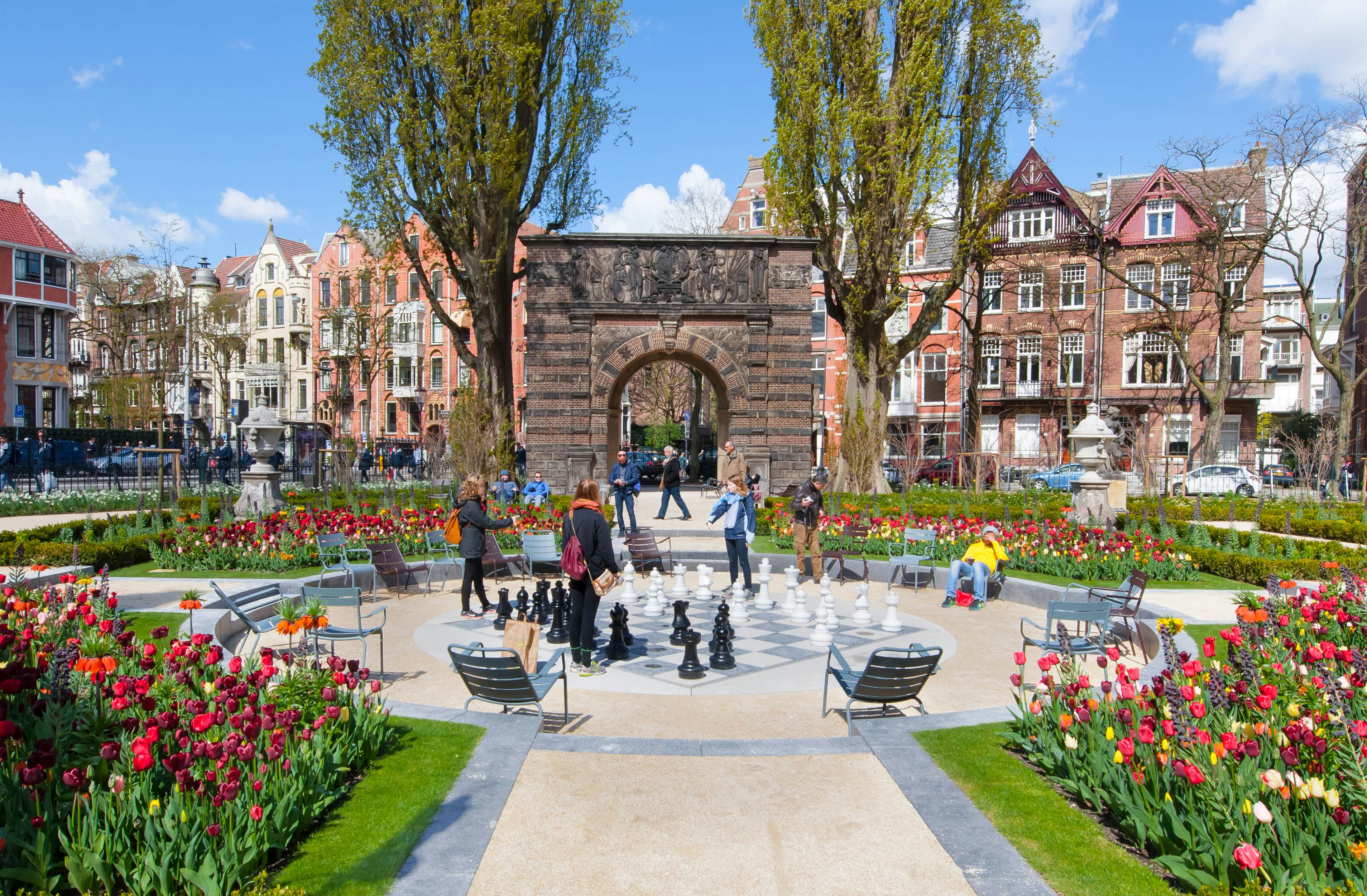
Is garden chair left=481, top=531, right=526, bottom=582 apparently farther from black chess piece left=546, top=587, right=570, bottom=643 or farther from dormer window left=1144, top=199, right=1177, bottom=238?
dormer window left=1144, top=199, right=1177, bottom=238

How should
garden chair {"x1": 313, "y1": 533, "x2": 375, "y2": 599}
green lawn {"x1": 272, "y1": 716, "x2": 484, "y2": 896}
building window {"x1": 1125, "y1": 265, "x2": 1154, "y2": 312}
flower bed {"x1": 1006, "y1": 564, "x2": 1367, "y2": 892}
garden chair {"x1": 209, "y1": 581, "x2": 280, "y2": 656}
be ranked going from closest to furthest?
1. flower bed {"x1": 1006, "y1": 564, "x2": 1367, "y2": 892}
2. green lawn {"x1": 272, "y1": 716, "x2": 484, "y2": 896}
3. garden chair {"x1": 209, "y1": 581, "x2": 280, "y2": 656}
4. garden chair {"x1": 313, "y1": 533, "x2": 375, "y2": 599}
5. building window {"x1": 1125, "y1": 265, "x2": 1154, "y2": 312}

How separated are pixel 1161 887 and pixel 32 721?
20.0 feet

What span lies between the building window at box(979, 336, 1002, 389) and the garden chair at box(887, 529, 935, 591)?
96.1 feet


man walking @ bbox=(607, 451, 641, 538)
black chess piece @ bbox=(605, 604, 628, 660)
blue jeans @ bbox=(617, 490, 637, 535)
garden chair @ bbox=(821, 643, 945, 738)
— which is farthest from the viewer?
blue jeans @ bbox=(617, 490, 637, 535)

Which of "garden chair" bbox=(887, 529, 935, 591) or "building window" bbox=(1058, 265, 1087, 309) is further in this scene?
"building window" bbox=(1058, 265, 1087, 309)

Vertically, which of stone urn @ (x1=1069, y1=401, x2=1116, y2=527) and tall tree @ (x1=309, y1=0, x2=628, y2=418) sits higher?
tall tree @ (x1=309, y1=0, x2=628, y2=418)

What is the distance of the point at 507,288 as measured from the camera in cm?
2745

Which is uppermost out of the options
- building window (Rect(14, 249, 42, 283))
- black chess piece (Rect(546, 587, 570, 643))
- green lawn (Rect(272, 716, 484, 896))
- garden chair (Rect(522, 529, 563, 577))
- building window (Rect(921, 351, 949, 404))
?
building window (Rect(14, 249, 42, 283))

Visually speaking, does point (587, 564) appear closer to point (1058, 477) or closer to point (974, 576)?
point (974, 576)

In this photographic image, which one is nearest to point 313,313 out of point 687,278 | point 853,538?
point 687,278

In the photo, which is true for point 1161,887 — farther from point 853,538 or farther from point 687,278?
point 687,278

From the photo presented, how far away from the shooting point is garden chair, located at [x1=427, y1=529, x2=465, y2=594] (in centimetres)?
1380

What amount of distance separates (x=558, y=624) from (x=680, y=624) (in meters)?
1.34

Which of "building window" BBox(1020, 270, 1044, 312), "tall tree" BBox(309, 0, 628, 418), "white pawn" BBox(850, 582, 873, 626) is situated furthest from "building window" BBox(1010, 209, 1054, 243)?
"white pawn" BBox(850, 582, 873, 626)
